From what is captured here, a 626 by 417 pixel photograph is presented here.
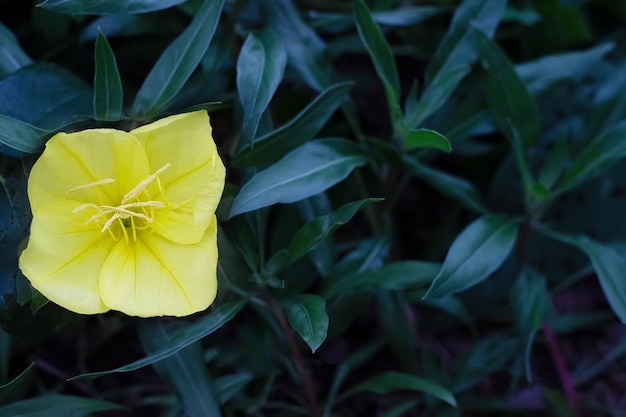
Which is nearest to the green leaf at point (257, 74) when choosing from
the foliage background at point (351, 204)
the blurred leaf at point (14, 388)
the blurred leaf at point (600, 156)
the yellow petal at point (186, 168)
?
the foliage background at point (351, 204)

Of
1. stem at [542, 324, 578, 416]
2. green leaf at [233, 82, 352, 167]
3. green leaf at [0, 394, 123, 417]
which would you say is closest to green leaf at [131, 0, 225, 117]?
green leaf at [233, 82, 352, 167]

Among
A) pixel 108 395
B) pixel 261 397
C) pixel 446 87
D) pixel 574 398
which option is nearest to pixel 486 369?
pixel 574 398

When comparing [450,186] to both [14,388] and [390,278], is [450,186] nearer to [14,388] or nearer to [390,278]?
[390,278]

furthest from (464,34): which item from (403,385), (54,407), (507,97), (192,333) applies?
(54,407)

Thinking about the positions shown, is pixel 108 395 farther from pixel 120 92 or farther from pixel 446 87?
pixel 446 87

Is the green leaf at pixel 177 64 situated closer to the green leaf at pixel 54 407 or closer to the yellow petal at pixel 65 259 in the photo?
the yellow petal at pixel 65 259
